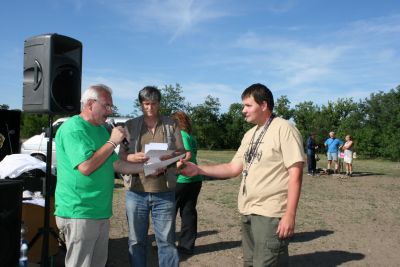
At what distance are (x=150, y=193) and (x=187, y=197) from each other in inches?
63.7

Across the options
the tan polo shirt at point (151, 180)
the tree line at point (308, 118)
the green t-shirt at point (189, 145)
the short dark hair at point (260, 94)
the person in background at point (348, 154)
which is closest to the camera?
the short dark hair at point (260, 94)

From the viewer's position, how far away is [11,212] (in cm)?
287

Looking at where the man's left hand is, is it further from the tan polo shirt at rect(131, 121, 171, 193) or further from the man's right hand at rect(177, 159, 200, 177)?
the tan polo shirt at rect(131, 121, 171, 193)

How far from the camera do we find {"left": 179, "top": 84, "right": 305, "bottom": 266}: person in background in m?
2.83

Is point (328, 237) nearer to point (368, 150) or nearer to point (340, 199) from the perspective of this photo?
point (340, 199)

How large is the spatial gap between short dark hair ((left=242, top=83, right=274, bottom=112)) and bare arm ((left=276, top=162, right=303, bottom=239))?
0.52 meters

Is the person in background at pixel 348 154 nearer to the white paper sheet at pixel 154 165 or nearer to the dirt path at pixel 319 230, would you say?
the dirt path at pixel 319 230

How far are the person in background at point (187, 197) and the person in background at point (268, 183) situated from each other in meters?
2.05

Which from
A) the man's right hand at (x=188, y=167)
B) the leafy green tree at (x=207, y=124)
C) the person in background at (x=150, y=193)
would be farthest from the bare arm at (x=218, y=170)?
the leafy green tree at (x=207, y=124)

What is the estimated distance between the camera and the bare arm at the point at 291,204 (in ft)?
9.09

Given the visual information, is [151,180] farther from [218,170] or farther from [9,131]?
[9,131]

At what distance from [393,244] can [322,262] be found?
5.50 feet

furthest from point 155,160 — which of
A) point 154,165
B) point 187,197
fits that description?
point 187,197

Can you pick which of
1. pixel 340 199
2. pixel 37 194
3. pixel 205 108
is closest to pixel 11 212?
pixel 37 194
